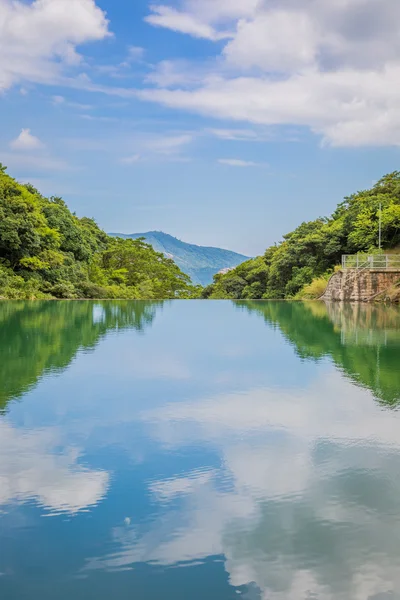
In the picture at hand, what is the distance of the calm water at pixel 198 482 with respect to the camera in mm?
2211

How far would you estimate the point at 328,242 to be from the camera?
103ft

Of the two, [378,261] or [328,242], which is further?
[328,242]

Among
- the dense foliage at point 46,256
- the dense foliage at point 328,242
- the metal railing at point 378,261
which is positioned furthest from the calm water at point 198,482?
the dense foliage at point 328,242

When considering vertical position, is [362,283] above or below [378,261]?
below

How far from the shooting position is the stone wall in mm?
23281

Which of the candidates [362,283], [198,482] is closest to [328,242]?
[362,283]

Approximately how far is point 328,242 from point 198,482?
29284 millimetres

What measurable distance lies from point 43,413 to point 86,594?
8.61 ft

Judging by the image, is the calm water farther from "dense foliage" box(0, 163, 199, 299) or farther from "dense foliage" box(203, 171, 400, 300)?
"dense foliage" box(203, 171, 400, 300)

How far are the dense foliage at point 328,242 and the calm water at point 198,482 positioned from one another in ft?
74.5

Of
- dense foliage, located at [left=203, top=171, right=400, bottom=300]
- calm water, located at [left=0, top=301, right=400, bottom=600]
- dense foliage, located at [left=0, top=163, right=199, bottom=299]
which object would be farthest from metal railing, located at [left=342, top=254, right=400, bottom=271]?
calm water, located at [left=0, top=301, right=400, bottom=600]

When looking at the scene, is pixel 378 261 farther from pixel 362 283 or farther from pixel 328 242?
pixel 328 242

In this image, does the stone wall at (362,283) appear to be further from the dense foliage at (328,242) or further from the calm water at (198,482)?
the calm water at (198,482)

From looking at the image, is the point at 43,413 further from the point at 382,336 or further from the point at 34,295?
the point at 34,295
